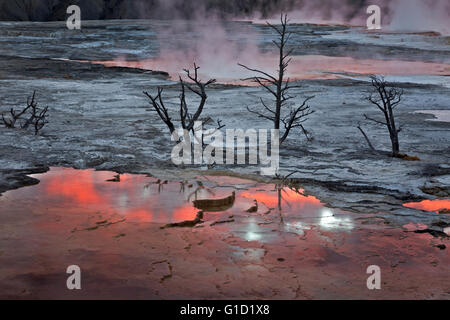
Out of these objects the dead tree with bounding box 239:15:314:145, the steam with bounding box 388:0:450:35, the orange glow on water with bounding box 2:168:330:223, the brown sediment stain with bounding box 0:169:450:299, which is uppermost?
the steam with bounding box 388:0:450:35

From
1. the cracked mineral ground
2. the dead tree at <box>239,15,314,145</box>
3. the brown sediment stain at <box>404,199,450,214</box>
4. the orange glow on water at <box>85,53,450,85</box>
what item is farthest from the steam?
the brown sediment stain at <box>404,199,450,214</box>

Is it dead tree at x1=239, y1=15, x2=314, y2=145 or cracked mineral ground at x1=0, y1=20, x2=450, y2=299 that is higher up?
dead tree at x1=239, y1=15, x2=314, y2=145

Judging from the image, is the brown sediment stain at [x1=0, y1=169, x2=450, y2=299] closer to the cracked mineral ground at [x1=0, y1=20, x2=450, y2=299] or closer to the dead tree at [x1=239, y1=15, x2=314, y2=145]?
the cracked mineral ground at [x1=0, y1=20, x2=450, y2=299]

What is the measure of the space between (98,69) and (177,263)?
47.1 ft

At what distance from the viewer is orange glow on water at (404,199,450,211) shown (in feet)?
18.5

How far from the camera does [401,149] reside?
8.30 m

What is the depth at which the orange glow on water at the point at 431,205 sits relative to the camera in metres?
5.65

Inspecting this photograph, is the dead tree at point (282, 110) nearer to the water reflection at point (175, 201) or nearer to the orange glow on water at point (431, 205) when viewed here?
the water reflection at point (175, 201)

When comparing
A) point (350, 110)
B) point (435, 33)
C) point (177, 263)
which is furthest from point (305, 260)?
point (435, 33)

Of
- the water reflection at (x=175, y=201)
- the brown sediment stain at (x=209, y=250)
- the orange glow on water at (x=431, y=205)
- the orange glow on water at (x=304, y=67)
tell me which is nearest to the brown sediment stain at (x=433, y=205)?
the orange glow on water at (x=431, y=205)

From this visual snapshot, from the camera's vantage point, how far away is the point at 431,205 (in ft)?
18.8

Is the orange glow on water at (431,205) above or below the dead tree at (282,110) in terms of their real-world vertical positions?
below

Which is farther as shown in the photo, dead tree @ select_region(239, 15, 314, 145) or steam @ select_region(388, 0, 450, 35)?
steam @ select_region(388, 0, 450, 35)
